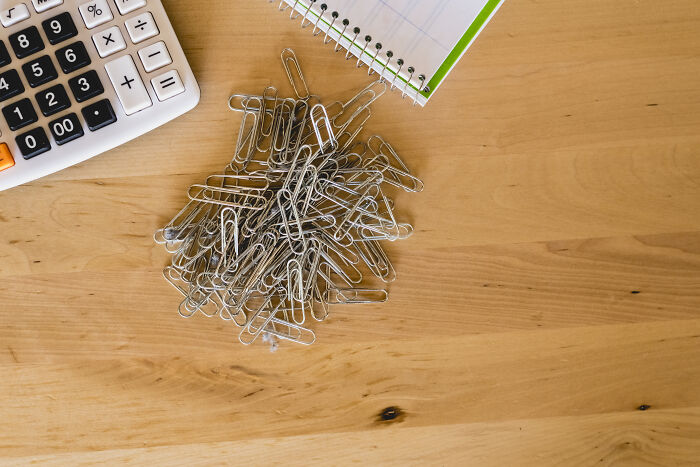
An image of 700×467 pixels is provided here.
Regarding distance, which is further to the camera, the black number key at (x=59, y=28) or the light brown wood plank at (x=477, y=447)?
the light brown wood plank at (x=477, y=447)

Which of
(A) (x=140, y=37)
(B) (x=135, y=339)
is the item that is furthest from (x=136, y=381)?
(A) (x=140, y=37)

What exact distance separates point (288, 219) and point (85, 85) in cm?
29

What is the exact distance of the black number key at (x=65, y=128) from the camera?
64 cm

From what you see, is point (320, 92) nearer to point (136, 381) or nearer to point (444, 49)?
point (444, 49)

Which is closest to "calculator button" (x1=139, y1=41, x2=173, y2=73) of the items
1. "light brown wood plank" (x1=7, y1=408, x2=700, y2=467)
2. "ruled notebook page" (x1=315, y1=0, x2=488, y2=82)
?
"ruled notebook page" (x1=315, y1=0, x2=488, y2=82)

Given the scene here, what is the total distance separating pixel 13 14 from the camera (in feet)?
2.07

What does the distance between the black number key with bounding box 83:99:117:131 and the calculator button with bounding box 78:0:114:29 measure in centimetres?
9

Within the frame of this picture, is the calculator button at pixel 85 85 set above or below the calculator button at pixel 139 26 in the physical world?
below

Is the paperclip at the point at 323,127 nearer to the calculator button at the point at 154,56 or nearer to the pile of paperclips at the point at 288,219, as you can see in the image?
the pile of paperclips at the point at 288,219

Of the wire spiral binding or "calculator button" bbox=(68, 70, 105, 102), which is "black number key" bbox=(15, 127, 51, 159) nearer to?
"calculator button" bbox=(68, 70, 105, 102)

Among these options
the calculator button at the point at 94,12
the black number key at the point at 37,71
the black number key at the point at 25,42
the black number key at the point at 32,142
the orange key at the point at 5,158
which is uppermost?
the calculator button at the point at 94,12

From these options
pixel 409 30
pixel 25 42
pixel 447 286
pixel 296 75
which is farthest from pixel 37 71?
pixel 447 286

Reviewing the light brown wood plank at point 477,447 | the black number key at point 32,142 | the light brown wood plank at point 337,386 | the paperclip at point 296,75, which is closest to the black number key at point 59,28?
the black number key at point 32,142

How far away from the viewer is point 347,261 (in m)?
0.73
